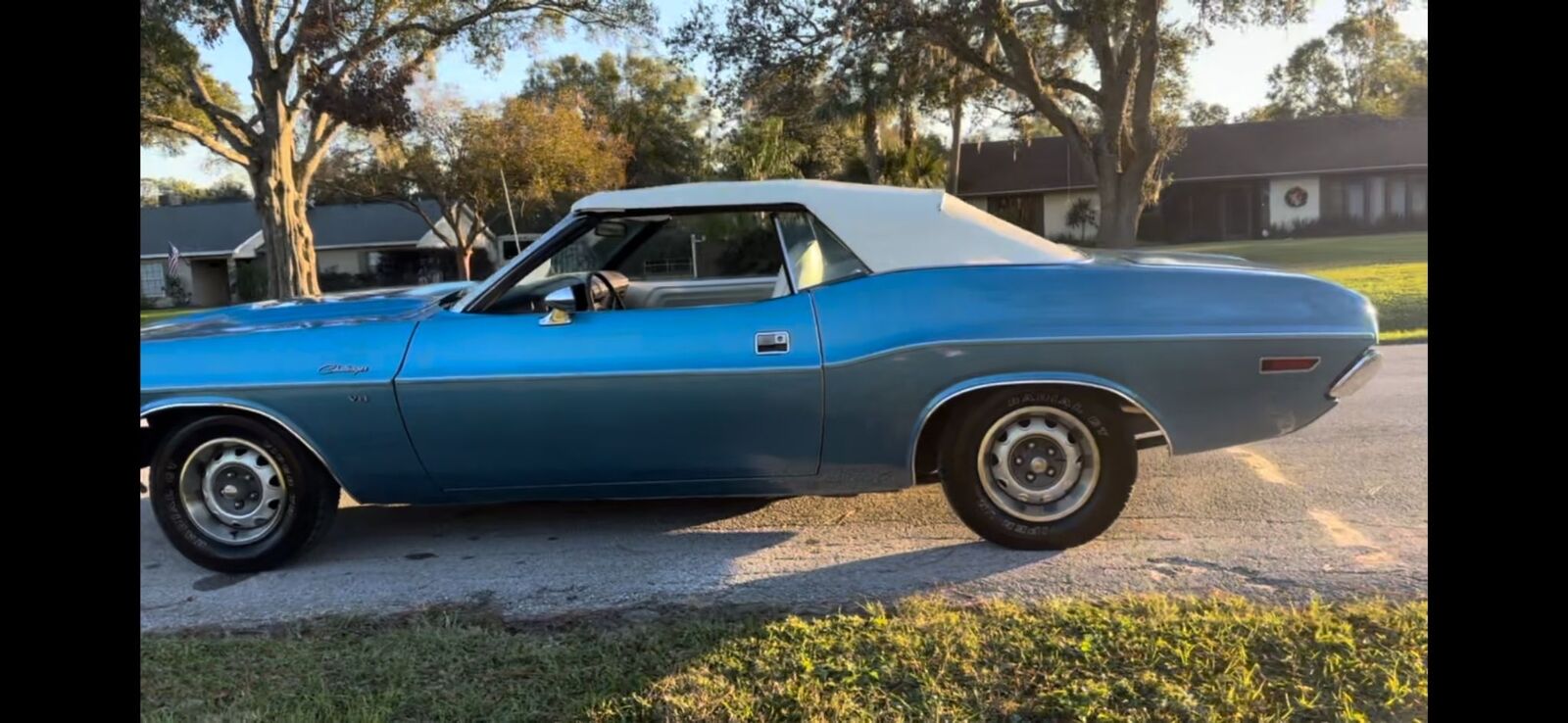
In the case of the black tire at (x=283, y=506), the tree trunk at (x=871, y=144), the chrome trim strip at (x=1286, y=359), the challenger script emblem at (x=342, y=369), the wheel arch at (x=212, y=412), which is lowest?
the black tire at (x=283, y=506)

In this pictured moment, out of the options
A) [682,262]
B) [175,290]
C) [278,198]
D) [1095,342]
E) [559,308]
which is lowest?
[1095,342]

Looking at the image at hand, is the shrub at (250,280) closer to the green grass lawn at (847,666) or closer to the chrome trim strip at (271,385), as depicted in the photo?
the chrome trim strip at (271,385)

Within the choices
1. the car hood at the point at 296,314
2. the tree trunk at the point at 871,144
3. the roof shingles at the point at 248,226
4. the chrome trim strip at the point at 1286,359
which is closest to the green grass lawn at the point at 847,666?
the chrome trim strip at the point at 1286,359

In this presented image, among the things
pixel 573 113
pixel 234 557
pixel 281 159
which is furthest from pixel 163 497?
pixel 573 113

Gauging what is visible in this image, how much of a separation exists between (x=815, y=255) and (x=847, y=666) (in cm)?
169

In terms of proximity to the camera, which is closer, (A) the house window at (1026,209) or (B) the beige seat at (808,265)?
(B) the beige seat at (808,265)

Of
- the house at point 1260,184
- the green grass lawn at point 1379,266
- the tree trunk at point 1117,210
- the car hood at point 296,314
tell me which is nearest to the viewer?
the car hood at point 296,314

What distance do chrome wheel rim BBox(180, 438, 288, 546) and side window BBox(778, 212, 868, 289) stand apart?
232 centimetres

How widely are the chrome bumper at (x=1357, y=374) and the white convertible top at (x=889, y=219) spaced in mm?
1096

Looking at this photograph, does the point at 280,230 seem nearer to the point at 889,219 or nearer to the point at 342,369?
the point at 342,369

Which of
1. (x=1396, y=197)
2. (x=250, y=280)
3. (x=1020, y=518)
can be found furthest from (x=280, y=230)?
(x=1396, y=197)

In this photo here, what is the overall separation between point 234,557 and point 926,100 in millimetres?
17233

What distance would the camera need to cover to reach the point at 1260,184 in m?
32.9

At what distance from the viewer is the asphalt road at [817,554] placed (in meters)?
3.47
